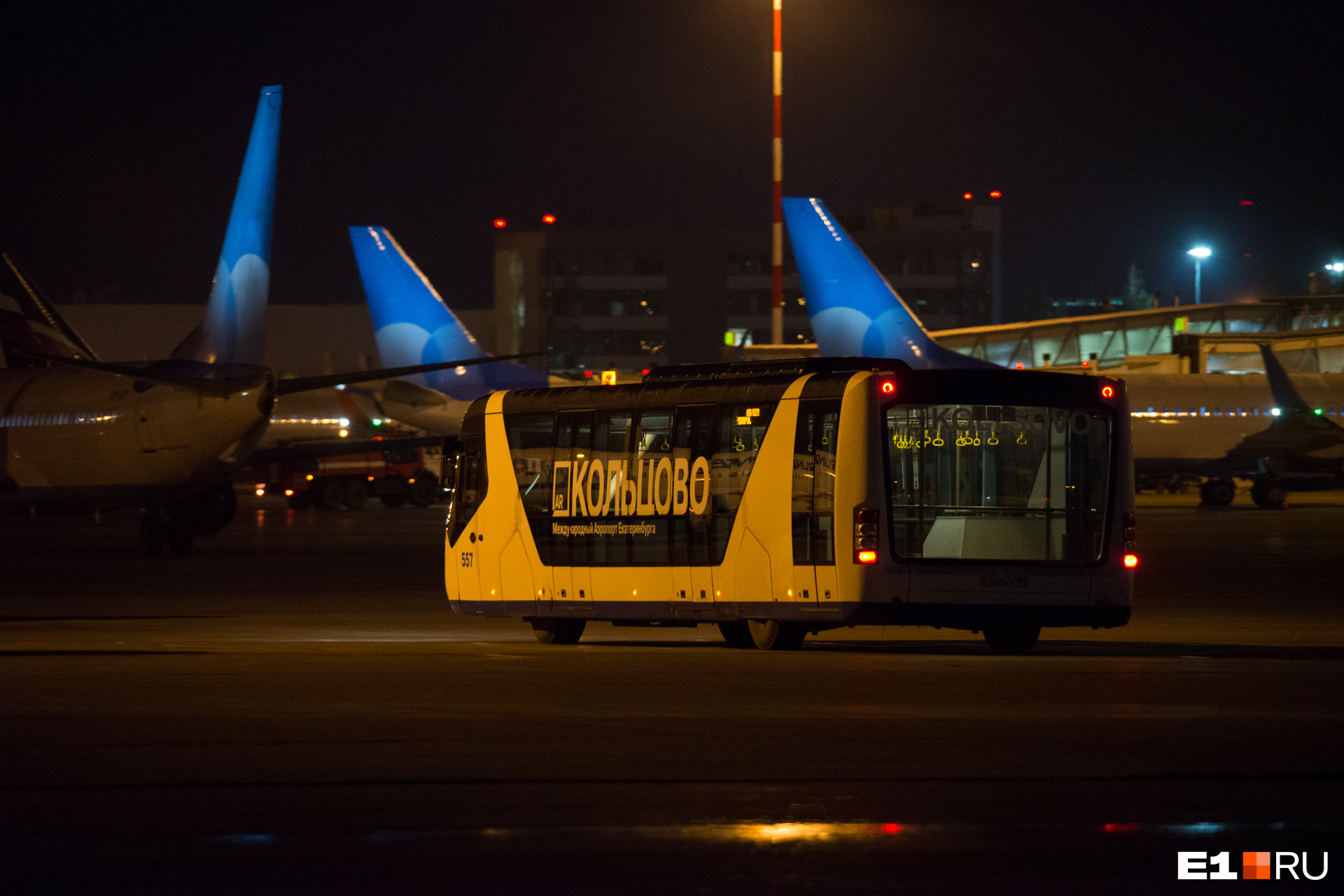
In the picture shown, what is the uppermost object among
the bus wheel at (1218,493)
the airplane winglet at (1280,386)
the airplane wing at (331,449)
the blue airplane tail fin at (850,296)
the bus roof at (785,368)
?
the blue airplane tail fin at (850,296)

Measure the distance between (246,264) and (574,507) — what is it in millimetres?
17708

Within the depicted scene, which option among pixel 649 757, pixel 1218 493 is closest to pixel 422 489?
pixel 1218 493

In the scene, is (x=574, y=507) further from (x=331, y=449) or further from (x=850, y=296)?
(x=850, y=296)

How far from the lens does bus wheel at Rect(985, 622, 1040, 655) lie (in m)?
16.6

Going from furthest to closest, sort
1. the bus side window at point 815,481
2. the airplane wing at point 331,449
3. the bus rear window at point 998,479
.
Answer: the airplane wing at point 331,449 < the bus rear window at point 998,479 < the bus side window at point 815,481

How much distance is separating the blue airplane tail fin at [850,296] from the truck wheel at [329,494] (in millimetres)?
16420

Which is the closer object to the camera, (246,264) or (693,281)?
(246,264)

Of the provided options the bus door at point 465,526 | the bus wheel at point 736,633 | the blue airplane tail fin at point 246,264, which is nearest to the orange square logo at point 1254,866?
the bus wheel at point 736,633

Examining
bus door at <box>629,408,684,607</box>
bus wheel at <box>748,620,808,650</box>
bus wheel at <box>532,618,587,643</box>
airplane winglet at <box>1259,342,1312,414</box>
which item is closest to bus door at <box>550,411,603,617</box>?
bus wheel at <box>532,618,587,643</box>

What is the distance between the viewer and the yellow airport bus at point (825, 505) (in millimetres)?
A: 15594

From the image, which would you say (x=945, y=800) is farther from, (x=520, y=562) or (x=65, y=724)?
(x=520, y=562)

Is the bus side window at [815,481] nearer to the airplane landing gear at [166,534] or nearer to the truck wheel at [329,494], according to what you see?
the airplane landing gear at [166,534]

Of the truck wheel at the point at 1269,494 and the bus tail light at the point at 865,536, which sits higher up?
the bus tail light at the point at 865,536

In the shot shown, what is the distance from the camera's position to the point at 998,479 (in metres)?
16.6
